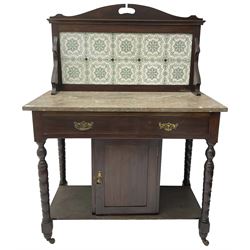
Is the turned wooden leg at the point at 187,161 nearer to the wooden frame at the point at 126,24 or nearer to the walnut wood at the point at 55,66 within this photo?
the wooden frame at the point at 126,24

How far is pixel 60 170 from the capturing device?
307 cm

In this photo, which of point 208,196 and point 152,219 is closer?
point 208,196

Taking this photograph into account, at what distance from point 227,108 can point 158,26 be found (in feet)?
3.17

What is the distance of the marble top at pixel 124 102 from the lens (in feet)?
6.67

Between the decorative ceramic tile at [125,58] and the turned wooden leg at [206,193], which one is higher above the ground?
the decorative ceramic tile at [125,58]

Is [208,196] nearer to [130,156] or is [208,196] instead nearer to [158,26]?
[130,156]

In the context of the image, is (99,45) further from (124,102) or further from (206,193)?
(206,193)

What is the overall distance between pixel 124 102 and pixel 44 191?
3.10 ft

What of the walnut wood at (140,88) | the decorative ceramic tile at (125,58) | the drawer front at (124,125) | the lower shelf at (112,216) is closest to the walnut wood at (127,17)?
the decorative ceramic tile at (125,58)

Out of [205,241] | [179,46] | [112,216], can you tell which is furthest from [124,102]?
[205,241]

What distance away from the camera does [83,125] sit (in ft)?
6.86

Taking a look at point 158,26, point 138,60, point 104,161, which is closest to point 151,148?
point 104,161

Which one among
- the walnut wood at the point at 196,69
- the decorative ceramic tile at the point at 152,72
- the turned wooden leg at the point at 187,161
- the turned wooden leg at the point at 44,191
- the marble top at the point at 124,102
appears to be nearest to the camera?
the marble top at the point at 124,102

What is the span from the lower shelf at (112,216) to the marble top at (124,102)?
1034 millimetres
